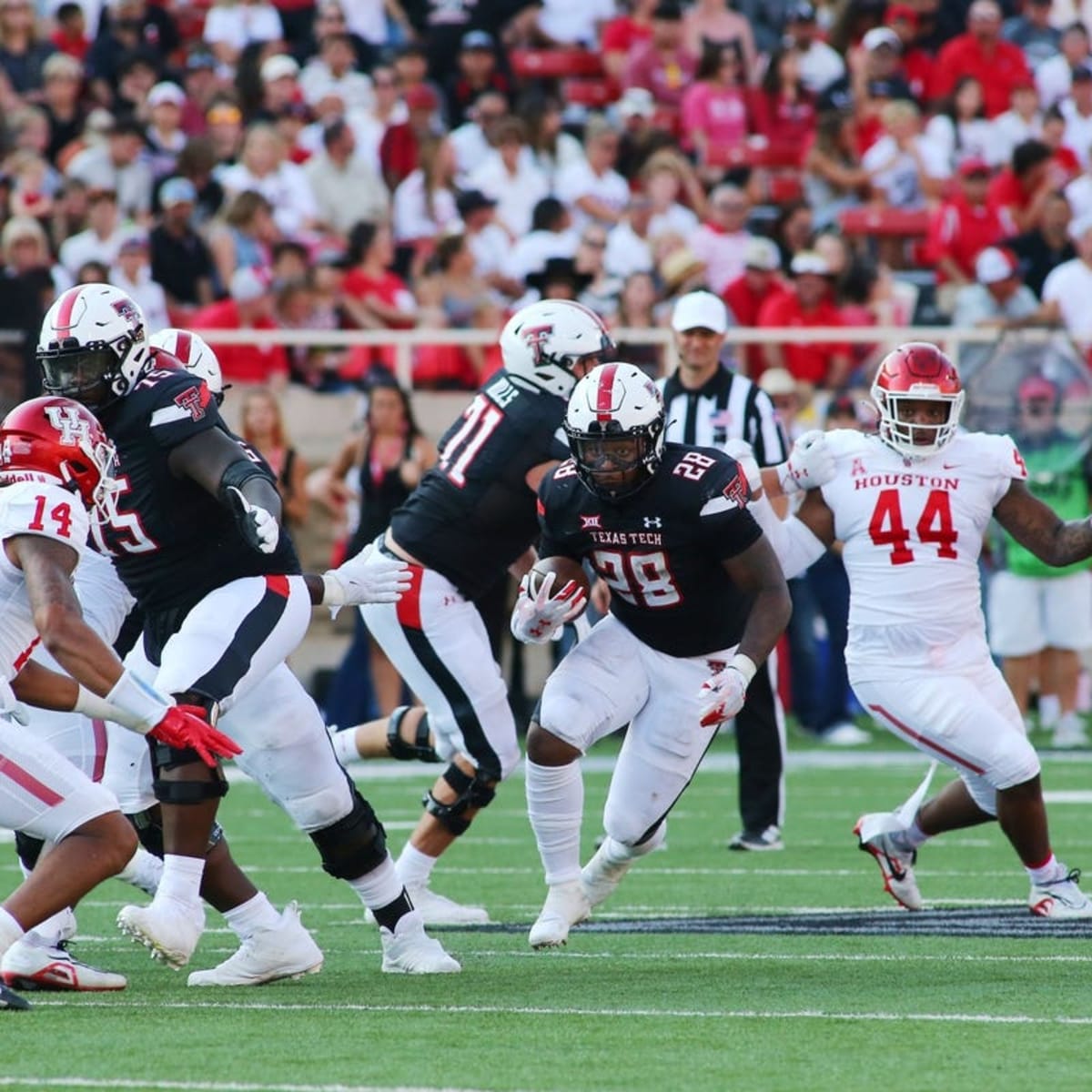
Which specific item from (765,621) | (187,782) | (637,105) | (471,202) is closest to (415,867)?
(765,621)

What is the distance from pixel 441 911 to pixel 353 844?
1.41m

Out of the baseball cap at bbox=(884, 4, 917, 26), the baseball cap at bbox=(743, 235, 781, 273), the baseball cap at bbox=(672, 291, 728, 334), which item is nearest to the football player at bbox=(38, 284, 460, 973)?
the baseball cap at bbox=(672, 291, 728, 334)

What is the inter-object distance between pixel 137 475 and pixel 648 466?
4.65 ft

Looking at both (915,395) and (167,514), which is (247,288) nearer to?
(915,395)

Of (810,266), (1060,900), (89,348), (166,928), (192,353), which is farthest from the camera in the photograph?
(810,266)

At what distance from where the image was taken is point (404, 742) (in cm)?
829

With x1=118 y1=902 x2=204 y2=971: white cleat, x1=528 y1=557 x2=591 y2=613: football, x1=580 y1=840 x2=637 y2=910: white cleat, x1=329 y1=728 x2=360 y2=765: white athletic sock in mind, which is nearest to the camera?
x1=118 y1=902 x2=204 y2=971: white cleat

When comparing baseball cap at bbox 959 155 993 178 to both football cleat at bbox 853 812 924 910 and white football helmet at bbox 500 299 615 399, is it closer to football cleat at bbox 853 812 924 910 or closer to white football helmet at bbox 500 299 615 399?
white football helmet at bbox 500 299 615 399

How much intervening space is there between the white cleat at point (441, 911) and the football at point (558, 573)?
124 centimetres

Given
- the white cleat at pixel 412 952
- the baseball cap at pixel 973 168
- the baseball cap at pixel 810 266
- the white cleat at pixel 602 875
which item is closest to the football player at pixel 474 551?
the white cleat at pixel 602 875

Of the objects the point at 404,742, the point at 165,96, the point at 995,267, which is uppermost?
the point at 165,96

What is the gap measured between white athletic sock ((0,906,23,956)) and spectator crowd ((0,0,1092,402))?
7.82 meters

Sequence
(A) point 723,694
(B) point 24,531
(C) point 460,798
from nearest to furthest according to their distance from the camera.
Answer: (B) point 24,531 → (A) point 723,694 → (C) point 460,798

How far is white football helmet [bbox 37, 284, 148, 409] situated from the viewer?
6227 mm
